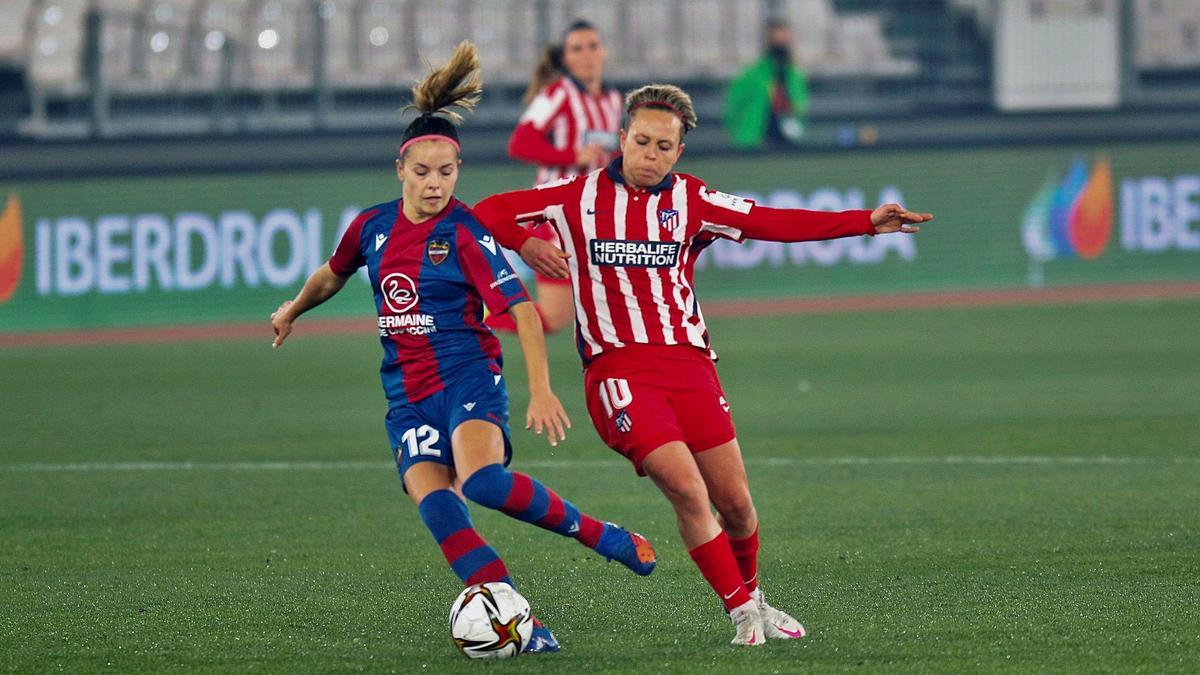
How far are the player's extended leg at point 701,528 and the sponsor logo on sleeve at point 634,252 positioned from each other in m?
0.61

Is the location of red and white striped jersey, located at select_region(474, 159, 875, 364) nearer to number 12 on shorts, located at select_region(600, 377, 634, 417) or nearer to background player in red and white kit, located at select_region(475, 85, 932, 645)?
background player in red and white kit, located at select_region(475, 85, 932, 645)

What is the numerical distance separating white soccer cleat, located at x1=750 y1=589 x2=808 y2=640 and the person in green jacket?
12.9 meters

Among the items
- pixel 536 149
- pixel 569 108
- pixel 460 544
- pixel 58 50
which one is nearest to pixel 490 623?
pixel 460 544

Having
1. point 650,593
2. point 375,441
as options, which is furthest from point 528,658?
point 375,441

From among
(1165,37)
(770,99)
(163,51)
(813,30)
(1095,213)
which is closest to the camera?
(1095,213)

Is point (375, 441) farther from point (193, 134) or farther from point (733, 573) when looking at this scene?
point (193, 134)

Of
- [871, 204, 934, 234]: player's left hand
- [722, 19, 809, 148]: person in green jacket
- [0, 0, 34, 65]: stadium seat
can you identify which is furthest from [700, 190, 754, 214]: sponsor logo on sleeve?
[0, 0, 34, 65]: stadium seat

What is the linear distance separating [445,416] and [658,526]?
81.8 inches

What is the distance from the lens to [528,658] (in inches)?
188

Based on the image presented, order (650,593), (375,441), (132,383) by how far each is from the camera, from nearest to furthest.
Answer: (650,593)
(375,441)
(132,383)

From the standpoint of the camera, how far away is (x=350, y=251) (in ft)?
17.5

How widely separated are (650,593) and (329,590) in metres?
1.07

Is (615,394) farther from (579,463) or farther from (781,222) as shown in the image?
(579,463)

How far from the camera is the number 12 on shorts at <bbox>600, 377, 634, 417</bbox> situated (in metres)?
5.09
